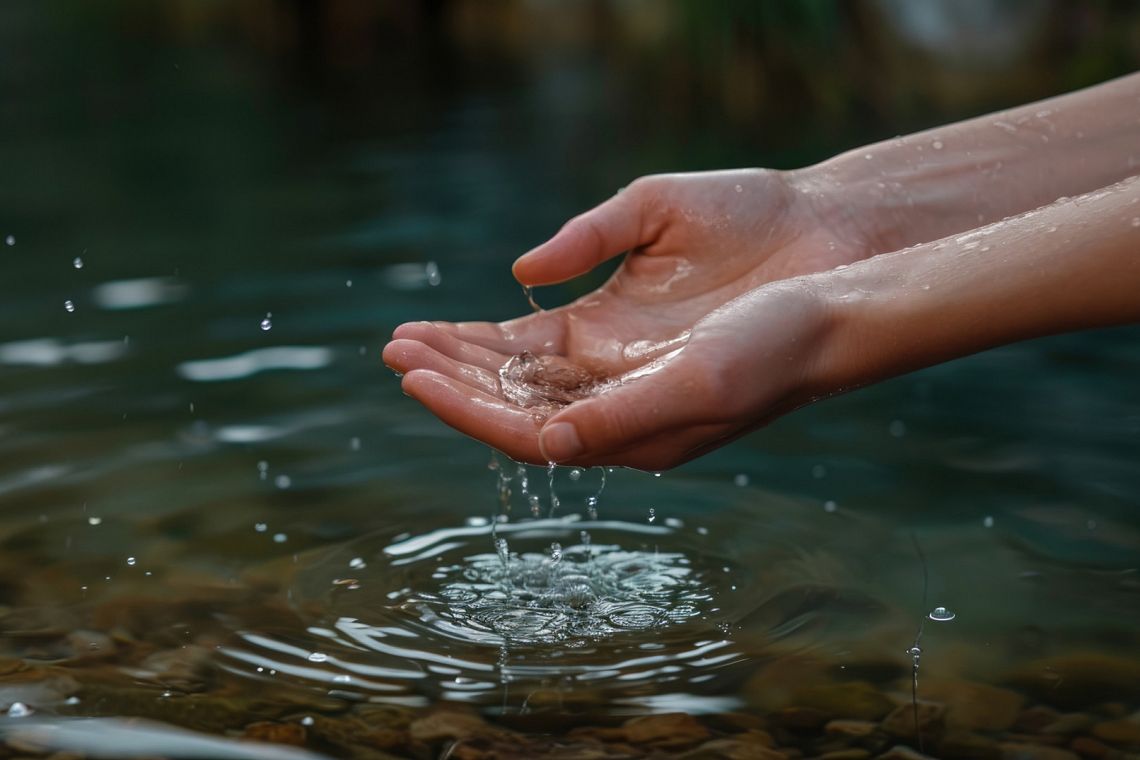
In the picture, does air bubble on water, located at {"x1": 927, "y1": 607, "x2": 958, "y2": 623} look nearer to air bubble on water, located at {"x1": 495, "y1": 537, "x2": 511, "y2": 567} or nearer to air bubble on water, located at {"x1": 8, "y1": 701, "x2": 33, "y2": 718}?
air bubble on water, located at {"x1": 495, "y1": 537, "x2": 511, "y2": 567}

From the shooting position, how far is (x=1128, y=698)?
5.74 ft

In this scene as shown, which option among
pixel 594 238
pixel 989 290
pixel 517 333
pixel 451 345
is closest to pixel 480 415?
pixel 451 345

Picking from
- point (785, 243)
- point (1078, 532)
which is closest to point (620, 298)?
point (785, 243)

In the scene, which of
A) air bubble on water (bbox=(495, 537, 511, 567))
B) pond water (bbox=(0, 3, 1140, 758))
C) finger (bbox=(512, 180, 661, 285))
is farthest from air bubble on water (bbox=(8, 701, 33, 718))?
finger (bbox=(512, 180, 661, 285))

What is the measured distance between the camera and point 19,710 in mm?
1727

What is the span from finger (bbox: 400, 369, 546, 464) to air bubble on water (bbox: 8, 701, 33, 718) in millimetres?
659

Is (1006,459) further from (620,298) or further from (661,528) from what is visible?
(620,298)

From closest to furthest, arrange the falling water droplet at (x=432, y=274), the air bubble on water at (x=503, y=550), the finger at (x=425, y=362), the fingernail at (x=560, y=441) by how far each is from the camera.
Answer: the fingernail at (x=560, y=441)
the finger at (x=425, y=362)
the air bubble on water at (x=503, y=550)
the falling water droplet at (x=432, y=274)

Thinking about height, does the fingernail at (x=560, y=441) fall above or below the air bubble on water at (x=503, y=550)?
above

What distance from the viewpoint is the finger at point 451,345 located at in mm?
1922

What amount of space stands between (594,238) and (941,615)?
0.80m

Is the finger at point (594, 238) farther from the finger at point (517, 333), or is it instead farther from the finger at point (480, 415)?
the finger at point (480, 415)

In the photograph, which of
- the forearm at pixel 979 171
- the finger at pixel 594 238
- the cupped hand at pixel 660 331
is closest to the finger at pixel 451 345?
the cupped hand at pixel 660 331

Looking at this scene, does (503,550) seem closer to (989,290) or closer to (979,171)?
(989,290)
